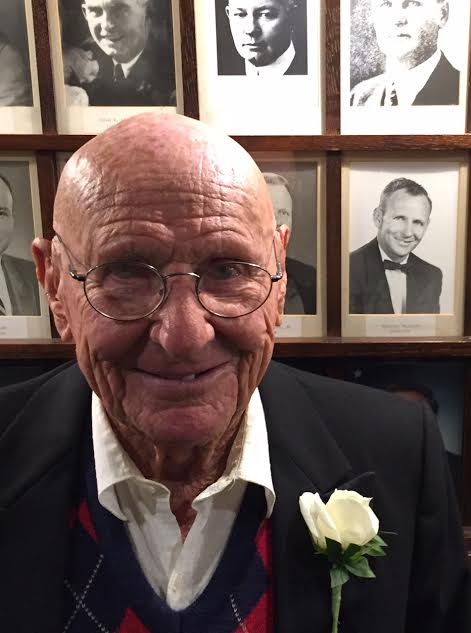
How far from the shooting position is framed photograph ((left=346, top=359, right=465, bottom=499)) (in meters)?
1.38

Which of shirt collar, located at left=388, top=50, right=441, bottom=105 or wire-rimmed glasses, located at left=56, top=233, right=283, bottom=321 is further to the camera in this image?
shirt collar, located at left=388, top=50, right=441, bottom=105

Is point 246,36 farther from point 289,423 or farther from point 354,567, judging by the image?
point 354,567

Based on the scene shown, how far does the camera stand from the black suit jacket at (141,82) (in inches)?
47.8

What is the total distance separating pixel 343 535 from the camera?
2.55 ft

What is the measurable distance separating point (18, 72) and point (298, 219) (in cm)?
75

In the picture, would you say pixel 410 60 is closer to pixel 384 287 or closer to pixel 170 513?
pixel 384 287

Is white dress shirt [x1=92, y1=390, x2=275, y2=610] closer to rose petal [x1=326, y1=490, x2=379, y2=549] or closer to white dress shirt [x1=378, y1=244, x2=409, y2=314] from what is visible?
rose petal [x1=326, y1=490, x2=379, y2=549]

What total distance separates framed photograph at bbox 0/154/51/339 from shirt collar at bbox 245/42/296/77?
1.86ft

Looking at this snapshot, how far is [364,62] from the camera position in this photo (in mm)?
1228

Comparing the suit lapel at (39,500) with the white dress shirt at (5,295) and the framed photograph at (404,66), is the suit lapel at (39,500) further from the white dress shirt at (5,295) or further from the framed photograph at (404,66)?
the framed photograph at (404,66)

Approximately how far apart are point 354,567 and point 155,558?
0.99ft

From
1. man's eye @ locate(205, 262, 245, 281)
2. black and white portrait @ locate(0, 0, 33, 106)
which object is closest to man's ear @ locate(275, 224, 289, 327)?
man's eye @ locate(205, 262, 245, 281)

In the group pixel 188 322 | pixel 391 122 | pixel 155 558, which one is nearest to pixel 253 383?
pixel 188 322

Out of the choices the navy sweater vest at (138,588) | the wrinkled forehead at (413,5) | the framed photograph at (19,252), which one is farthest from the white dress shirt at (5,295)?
the wrinkled forehead at (413,5)
